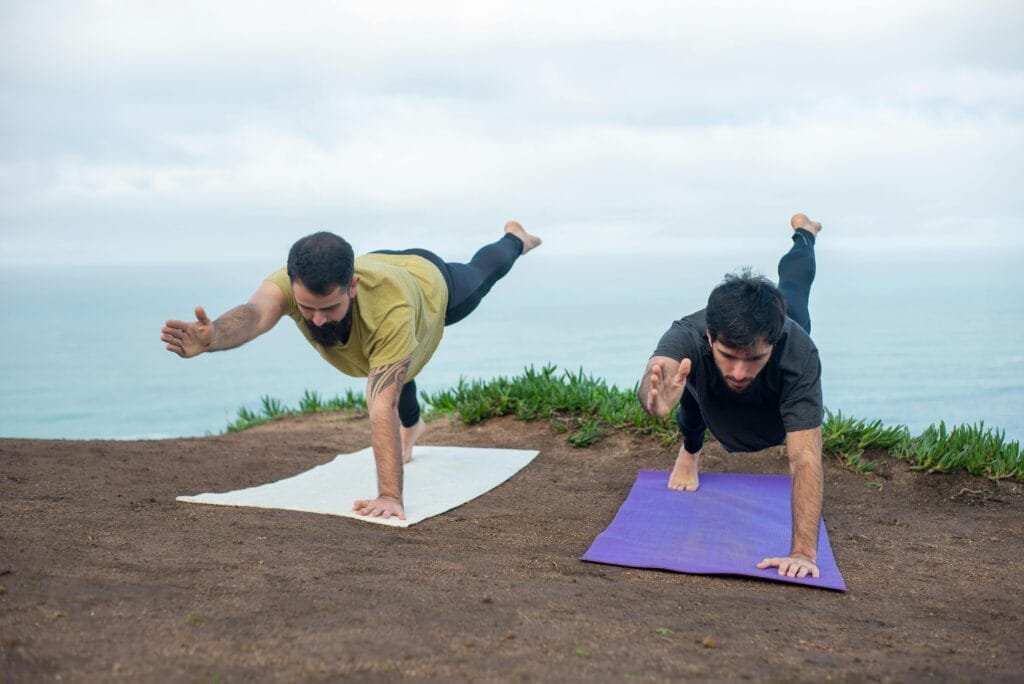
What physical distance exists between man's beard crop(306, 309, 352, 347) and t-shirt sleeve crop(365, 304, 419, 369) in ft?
0.32

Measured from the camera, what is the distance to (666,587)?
112 inches

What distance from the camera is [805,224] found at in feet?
15.4

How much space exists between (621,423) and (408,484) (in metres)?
1.46

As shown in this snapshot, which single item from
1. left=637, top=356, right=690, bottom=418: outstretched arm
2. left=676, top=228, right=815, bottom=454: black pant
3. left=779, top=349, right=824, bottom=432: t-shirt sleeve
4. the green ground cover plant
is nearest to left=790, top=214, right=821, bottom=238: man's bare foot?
left=676, top=228, right=815, bottom=454: black pant

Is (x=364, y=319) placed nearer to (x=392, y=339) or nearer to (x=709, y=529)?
(x=392, y=339)

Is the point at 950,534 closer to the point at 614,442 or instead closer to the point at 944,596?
the point at 944,596

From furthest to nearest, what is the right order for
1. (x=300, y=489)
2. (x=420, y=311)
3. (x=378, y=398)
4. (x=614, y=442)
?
(x=614, y=442) < (x=300, y=489) < (x=420, y=311) < (x=378, y=398)

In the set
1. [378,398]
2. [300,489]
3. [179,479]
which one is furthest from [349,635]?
[179,479]

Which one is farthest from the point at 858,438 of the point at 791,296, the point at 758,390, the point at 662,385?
the point at 662,385

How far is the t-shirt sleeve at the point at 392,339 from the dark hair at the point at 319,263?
27cm

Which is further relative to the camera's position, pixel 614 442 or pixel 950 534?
pixel 614 442

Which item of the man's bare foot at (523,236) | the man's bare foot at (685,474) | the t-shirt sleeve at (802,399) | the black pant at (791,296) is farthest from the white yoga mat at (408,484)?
the t-shirt sleeve at (802,399)

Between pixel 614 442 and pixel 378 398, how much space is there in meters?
2.06

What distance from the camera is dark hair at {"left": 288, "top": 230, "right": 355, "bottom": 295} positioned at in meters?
3.14
